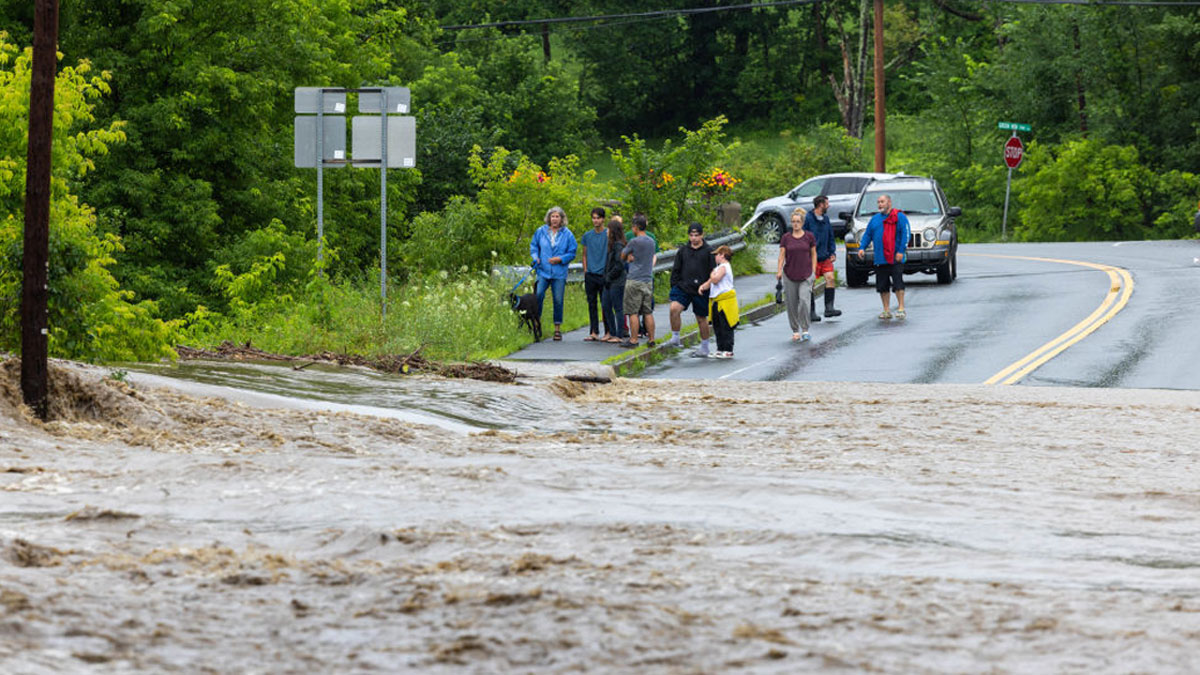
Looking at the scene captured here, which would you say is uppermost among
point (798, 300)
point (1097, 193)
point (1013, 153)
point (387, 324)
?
point (1013, 153)

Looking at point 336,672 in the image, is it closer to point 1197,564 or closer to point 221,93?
point 1197,564

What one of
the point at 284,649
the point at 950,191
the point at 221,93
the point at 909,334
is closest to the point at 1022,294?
the point at 909,334

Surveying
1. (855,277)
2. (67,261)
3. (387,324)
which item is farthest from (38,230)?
(855,277)

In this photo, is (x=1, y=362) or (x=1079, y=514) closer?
(x=1079, y=514)

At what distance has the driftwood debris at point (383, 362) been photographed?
1739 cm

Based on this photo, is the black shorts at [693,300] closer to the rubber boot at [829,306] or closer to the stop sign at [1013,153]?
the rubber boot at [829,306]

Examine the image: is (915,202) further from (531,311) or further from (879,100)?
(879,100)

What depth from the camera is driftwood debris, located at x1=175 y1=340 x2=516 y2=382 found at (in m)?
17.4

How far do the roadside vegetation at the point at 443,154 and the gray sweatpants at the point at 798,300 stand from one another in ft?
10.8

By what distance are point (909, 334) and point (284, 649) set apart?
16769 mm

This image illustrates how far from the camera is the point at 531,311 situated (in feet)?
69.5

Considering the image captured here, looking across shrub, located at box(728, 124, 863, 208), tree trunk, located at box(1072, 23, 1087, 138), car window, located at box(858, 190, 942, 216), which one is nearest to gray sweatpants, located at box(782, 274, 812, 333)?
car window, located at box(858, 190, 942, 216)

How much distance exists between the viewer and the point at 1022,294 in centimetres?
2683

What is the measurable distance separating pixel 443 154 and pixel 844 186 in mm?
9627
